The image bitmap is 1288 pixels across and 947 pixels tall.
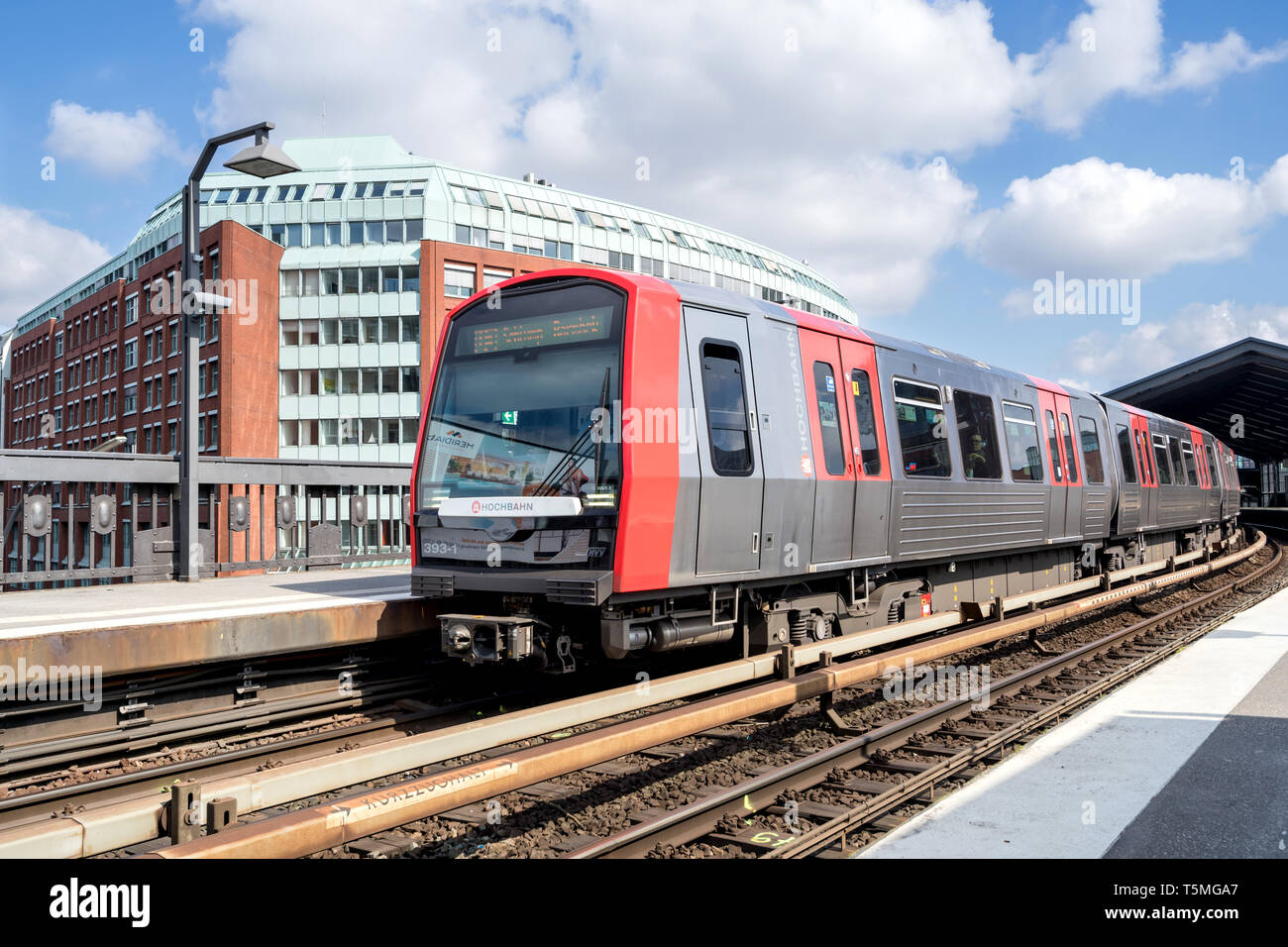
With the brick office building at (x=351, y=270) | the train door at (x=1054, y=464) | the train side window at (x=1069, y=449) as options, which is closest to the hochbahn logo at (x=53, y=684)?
the train door at (x=1054, y=464)

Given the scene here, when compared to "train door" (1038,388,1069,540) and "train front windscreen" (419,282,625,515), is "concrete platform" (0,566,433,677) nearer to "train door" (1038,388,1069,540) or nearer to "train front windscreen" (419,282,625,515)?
"train front windscreen" (419,282,625,515)

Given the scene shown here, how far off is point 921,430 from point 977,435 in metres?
1.62

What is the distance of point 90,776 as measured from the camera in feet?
21.4

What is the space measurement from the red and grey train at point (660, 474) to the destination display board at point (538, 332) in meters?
0.02

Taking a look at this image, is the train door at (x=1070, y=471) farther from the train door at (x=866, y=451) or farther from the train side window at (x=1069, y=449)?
the train door at (x=866, y=451)

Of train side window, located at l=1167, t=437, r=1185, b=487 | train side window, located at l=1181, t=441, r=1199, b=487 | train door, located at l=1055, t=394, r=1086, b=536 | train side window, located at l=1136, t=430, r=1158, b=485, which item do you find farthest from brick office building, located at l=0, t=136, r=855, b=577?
train door, located at l=1055, t=394, r=1086, b=536

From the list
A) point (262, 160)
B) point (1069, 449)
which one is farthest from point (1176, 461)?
point (262, 160)

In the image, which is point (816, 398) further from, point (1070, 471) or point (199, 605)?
point (1070, 471)

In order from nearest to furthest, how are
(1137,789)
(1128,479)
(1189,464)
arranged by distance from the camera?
(1137,789) → (1128,479) → (1189,464)

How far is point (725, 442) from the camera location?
7746 mm

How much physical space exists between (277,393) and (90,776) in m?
47.4

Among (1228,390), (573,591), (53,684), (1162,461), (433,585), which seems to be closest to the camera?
(53,684)

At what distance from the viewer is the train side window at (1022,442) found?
1273cm
